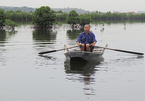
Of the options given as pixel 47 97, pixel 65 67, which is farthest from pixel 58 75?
pixel 47 97

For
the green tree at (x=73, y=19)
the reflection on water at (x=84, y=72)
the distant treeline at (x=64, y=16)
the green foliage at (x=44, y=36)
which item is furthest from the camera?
the distant treeline at (x=64, y=16)

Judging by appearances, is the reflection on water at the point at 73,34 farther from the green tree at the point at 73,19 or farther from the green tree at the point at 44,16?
the green tree at the point at 73,19

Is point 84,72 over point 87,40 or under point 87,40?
under

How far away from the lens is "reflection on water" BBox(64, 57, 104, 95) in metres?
8.16

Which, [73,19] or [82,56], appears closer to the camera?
[82,56]

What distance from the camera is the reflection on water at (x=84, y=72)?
26.8 feet

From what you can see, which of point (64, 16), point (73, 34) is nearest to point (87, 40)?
point (73, 34)

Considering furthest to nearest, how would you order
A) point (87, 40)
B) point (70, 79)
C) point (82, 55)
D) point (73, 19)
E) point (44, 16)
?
point (73, 19) → point (44, 16) → point (87, 40) → point (82, 55) → point (70, 79)

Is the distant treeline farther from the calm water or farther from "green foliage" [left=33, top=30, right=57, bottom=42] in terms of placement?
the calm water

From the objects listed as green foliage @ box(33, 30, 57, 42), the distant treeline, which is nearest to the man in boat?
green foliage @ box(33, 30, 57, 42)

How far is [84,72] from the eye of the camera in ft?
33.9

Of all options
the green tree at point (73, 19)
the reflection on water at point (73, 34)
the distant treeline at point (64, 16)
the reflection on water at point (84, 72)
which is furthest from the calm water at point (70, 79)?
the distant treeline at point (64, 16)

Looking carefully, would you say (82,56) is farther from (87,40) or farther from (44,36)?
(44,36)

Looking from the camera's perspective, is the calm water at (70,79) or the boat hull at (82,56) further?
the boat hull at (82,56)
